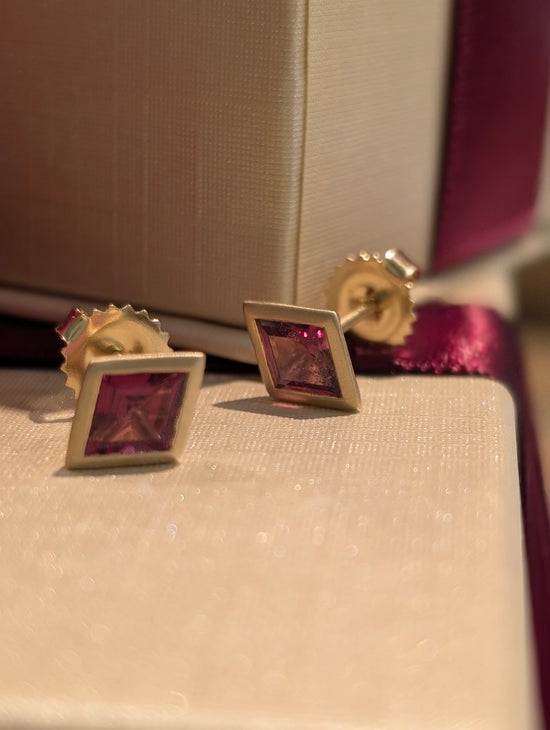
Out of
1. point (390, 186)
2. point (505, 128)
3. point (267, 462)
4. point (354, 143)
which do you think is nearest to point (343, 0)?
point (354, 143)

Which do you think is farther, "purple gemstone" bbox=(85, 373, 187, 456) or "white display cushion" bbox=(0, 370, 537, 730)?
"purple gemstone" bbox=(85, 373, 187, 456)

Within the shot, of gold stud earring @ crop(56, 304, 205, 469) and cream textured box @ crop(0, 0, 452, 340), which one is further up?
cream textured box @ crop(0, 0, 452, 340)

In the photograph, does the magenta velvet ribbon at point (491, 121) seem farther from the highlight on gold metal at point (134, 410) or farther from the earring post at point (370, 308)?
the highlight on gold metal at point (134, 410)

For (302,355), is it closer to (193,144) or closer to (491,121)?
(193,144)

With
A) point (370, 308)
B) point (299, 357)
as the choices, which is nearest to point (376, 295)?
point (370, 308)

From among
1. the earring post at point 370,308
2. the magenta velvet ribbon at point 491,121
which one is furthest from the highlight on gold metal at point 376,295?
the magenta velvet ribbon at point 491,121

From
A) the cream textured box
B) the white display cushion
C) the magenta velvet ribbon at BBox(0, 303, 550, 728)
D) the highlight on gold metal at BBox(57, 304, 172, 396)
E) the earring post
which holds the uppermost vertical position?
the cream textured box

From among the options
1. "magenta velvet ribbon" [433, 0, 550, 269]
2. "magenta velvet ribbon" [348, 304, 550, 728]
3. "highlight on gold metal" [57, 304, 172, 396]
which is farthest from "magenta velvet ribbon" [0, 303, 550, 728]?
"magenta velvet ribbon" [433, 0, 550, 269]

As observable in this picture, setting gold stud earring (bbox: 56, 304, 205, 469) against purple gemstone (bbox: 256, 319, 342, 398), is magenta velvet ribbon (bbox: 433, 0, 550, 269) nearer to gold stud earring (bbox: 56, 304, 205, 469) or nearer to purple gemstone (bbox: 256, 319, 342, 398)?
purple gemstone (bbox: 256, 319, 342, 398)
